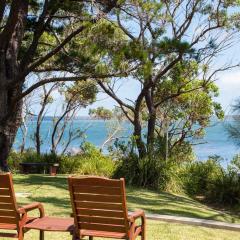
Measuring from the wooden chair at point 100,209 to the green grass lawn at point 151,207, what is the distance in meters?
1.54

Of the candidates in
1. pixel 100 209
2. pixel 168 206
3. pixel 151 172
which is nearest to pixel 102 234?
pixel 100 209

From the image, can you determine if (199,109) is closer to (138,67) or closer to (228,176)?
(228,176)

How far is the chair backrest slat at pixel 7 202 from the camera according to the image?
480 centimetres

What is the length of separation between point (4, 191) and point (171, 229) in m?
2.81

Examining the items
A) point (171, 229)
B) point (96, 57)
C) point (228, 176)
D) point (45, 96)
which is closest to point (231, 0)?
point (228, 176)

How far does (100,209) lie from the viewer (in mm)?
4758

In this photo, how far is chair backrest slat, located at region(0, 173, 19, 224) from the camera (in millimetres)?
4805

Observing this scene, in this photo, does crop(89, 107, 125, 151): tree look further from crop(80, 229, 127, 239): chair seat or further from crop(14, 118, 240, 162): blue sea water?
crop(80, 229, 127, 239): chair seat

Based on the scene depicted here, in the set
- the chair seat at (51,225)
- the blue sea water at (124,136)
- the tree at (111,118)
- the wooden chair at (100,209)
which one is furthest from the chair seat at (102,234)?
the tree at (111,118)

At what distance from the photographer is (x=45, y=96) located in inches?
1016

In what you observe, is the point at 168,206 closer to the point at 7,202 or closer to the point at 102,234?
the point at 102,234

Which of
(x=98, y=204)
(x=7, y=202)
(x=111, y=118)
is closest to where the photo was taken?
(x=98, y=204)

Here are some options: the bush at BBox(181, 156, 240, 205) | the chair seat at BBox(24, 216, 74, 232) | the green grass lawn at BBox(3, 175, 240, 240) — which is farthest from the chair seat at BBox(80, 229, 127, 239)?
the bush at BBox(181, 156, 240, 205)

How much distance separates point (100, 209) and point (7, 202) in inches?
36.6
